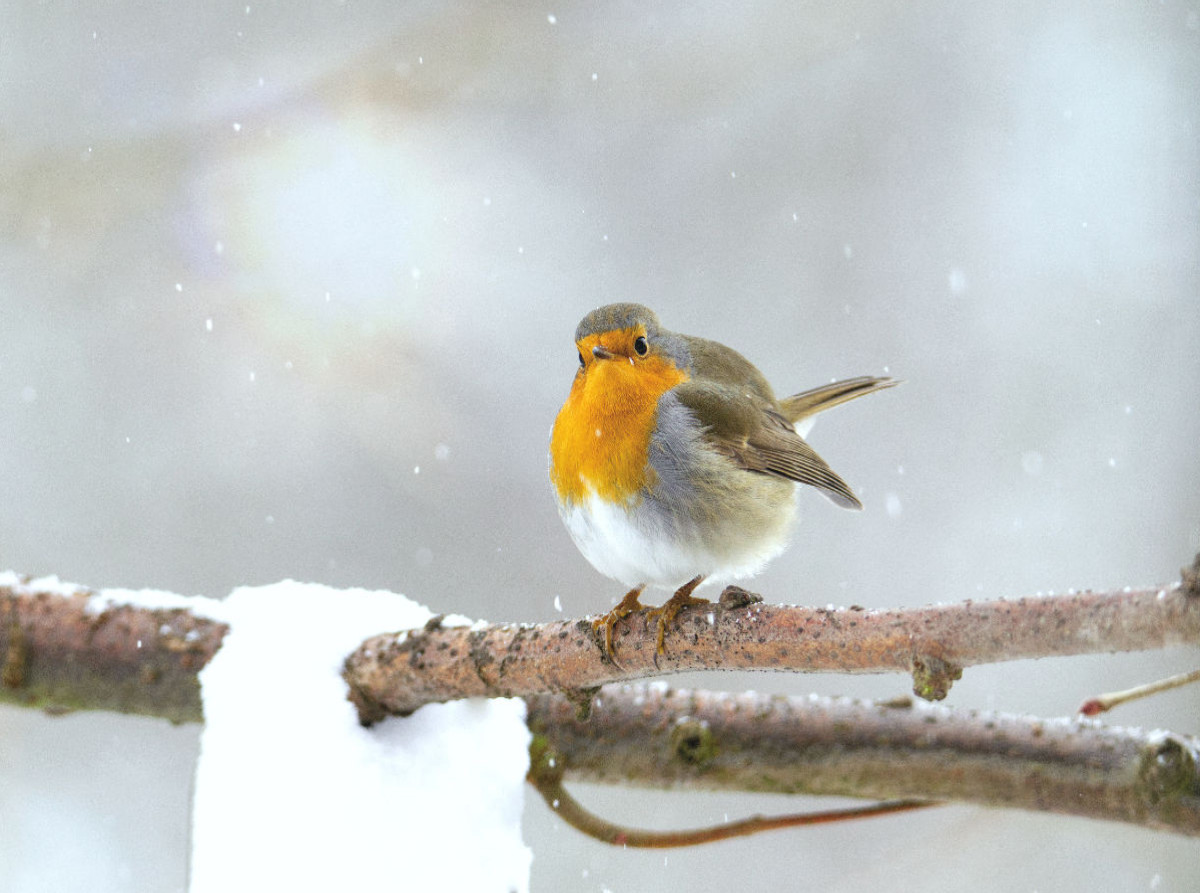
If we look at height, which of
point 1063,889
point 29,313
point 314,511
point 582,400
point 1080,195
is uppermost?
point 1080,195

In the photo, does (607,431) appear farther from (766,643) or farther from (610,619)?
(766,643)

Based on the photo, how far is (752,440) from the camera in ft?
8.43

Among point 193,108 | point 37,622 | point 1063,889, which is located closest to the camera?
point 37,622

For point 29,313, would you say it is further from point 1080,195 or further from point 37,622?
point 1080,195

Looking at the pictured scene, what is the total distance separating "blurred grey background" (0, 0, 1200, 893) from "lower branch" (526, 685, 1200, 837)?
1889 millimetres

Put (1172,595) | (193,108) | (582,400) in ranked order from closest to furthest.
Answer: (1172,595) < (582,400) < (193,108)

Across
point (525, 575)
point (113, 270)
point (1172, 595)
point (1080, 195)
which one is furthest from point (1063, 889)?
point (113, 270)

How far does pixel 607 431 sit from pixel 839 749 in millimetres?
811

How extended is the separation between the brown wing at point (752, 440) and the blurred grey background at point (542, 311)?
172 centimetres

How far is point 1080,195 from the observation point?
18.0 feet

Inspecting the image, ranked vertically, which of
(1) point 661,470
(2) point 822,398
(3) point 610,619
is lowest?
(3) point 610,619

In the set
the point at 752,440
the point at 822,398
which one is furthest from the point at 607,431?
the point at 822,398

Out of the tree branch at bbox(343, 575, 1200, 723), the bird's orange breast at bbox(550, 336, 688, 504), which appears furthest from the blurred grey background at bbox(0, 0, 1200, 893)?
the tree branch at bbox(343, 575, 1200, 723)

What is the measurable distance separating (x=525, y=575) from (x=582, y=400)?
2.28 metres
